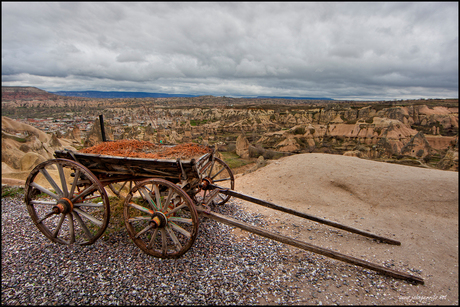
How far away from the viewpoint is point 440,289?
3355 millimetres

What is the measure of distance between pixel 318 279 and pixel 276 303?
3.24ft

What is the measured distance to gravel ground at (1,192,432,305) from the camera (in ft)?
10.8

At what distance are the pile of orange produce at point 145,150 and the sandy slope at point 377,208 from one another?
3.14m

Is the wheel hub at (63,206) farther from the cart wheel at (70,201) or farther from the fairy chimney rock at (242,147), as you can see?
the fairy chimney rock at (242,147)

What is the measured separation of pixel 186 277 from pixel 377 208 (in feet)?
21.5

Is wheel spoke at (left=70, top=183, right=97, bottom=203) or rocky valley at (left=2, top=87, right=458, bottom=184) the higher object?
wheel spoke at (left=70, top=183, right=97, bottom=203)

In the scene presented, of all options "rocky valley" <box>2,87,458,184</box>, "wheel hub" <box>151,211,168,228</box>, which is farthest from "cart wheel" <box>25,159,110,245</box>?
"rocky valley" <box>2,87,458,184</box>

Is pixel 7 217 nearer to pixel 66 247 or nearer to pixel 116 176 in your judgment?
pixel 66 247

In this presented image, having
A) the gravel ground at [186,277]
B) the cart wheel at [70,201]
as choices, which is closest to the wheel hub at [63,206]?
the cart wheel at [70,201]

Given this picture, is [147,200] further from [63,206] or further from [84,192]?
[63,206]

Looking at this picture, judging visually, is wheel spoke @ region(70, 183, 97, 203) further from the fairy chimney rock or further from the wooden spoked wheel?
the fairy chimney rock

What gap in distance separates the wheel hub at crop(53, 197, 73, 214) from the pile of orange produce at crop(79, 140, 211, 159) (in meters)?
1.11

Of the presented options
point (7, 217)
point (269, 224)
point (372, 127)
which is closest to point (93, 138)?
point (7, 217)

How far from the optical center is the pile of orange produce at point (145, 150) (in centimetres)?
448
